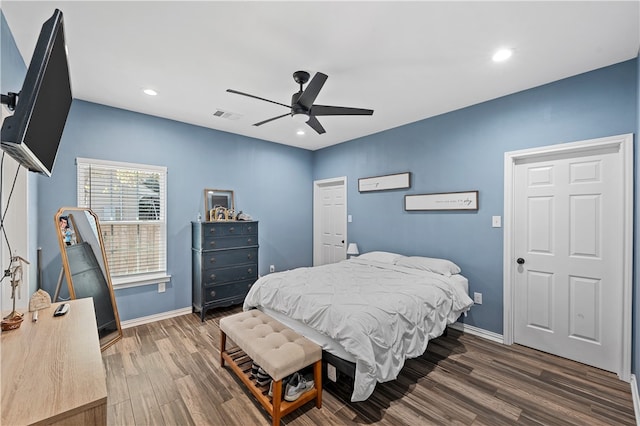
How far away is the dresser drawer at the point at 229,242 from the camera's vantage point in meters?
3.64

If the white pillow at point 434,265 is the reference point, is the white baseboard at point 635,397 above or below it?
below

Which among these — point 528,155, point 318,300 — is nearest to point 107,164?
point 318,300

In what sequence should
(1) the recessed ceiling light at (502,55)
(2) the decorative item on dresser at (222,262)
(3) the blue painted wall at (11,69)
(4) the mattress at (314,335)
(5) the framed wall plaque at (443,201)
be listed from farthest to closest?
(2) the decorative item on dresser at (222,262) < (5) the framed wall plaque at (443,201) < (1) the recessed ceiling light at (502,55) < (4) the mattress at (314,335) < (3) the blue painted wall at (11,69)

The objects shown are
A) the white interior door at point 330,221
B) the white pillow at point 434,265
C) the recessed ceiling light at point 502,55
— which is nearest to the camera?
the recessed ceiling light at point 502,55

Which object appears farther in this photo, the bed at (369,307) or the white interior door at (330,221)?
the white interior door at (330,221)

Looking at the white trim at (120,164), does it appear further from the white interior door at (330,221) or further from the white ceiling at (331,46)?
Result: the white interior door at (330,221)

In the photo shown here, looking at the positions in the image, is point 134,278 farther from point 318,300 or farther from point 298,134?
point 298,134

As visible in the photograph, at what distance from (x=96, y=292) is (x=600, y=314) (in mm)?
4960

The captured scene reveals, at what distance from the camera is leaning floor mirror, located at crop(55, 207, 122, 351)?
2.74m

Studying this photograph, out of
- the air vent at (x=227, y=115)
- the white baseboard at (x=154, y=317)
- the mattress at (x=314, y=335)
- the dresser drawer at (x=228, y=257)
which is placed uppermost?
the air vent at (x=227, y=115)

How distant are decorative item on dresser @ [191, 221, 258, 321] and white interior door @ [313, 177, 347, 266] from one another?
158cm

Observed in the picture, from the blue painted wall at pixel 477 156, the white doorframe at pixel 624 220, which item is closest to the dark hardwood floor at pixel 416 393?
the white doorframe at pixel 624 220

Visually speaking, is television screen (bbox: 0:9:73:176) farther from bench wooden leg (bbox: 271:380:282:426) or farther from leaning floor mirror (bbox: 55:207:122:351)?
leaning floor mirror (bbox: 55:207:122:351)

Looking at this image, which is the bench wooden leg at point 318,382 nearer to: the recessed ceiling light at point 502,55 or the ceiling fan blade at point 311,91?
the ceiling fan blade at point 311,91
